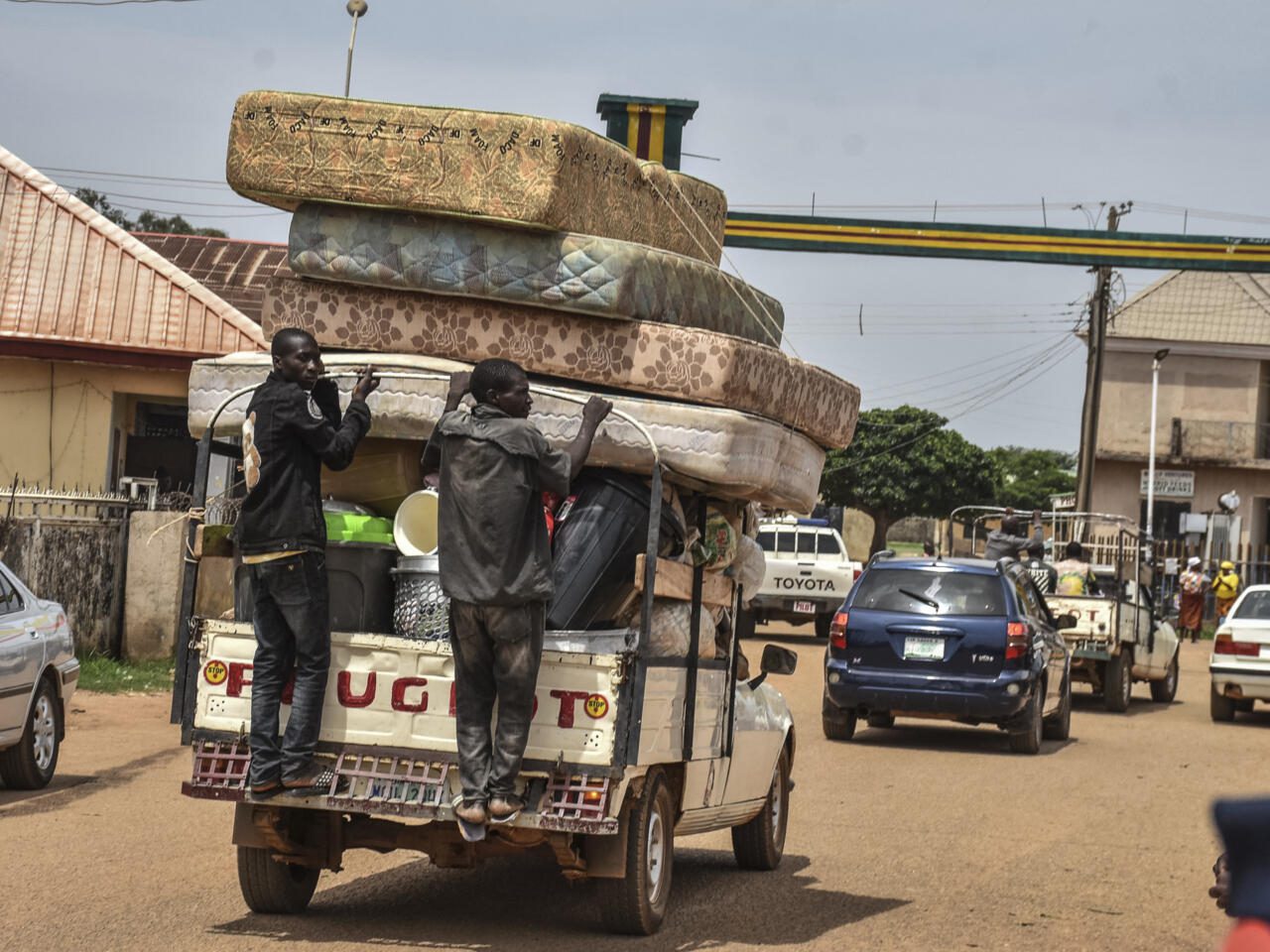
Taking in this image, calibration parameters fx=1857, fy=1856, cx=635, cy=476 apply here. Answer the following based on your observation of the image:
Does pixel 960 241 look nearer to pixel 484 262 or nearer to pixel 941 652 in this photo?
pixel 941 652

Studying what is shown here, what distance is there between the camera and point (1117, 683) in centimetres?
2188

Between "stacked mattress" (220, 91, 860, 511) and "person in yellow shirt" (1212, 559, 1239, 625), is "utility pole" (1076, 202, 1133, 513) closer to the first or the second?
"person in yellow shirt" (1212, 559, 1239, 625)

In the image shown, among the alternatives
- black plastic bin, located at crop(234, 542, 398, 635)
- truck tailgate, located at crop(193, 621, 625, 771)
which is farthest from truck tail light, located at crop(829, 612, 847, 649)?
truck tailgate, located at crop(193, 621, 625, 771)

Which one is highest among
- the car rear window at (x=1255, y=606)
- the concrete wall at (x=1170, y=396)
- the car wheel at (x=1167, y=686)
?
the concrete wall at (x=1170, y=396)

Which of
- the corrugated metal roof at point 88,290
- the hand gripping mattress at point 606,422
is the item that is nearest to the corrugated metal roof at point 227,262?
the corrugated metal roof at point 88,290

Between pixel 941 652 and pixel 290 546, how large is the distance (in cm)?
995

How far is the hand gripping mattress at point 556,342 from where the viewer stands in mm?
7973

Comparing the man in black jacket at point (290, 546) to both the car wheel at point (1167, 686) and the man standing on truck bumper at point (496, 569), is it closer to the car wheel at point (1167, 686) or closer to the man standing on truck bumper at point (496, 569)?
the man standing on truck bumper at point (496, 569)

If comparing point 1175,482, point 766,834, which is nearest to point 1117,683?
point 766,834

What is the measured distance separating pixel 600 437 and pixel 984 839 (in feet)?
15.7

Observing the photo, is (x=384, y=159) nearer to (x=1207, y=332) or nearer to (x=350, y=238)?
(x=350, y=238)

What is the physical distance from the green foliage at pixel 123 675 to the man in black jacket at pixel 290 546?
11.3 m

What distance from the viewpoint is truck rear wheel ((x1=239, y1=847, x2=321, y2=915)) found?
7918mm

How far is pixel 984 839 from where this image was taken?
1119 cm
